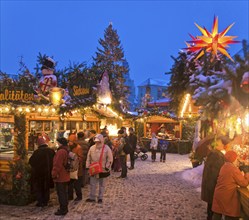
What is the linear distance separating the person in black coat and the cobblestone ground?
0.27 m

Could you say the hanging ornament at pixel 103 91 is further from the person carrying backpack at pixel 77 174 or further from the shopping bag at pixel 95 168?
the shopping bag at pixel 95 168

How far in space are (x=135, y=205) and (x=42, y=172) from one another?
2.42 m

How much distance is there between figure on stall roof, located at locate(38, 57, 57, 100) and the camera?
973 centimetres

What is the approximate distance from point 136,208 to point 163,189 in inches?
98.7

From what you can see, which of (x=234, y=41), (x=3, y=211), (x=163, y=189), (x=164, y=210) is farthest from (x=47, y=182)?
(x=234, y=41)

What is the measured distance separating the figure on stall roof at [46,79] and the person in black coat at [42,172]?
2475 millimetres

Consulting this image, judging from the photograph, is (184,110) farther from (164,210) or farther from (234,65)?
(234,65)

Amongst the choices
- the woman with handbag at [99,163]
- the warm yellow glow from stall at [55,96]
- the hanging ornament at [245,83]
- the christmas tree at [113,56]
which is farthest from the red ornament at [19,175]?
the christmas tree at [113,56]

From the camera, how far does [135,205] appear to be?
7855mm

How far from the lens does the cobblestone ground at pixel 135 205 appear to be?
272 inches

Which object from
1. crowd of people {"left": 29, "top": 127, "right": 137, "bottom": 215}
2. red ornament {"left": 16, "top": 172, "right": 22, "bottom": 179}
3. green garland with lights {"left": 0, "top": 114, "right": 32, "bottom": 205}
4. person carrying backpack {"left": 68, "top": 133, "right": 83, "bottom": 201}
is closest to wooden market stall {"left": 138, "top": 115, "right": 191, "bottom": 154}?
person carrying backpack {"left": 68, "top": 133, "right": 83, "bottom": 201}

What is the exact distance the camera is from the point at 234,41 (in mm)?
8789

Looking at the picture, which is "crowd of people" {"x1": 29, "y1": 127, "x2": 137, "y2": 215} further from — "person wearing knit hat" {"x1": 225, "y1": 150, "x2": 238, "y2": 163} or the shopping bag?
"person wearing knit hat" {"x1": 225, "y1": 150, "x2": 238, "y2": 163}

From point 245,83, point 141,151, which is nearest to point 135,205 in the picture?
point 245,83
